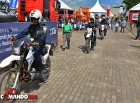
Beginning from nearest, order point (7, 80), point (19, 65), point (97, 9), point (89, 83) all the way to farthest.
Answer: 1. point (7, 80)
2. point (19, 65)
3. point (89, 83)
4. point (97, 9)

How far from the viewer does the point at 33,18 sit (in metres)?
4.86

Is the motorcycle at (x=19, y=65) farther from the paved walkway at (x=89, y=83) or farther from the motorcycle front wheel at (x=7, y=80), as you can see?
the paved walkway at (x=89, y=83)

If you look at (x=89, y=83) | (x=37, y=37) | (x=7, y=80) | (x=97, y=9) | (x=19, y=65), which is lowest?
(x=89, y=83)

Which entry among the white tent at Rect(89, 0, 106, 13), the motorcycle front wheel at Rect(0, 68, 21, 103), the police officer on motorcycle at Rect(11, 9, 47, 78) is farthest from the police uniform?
the white tent at Rect(89, 0, 106, 13)

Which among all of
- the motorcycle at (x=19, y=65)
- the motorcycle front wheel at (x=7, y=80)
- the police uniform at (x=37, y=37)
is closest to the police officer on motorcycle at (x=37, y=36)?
the police uniform at (x=37, y=37)

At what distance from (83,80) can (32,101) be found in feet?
6.97

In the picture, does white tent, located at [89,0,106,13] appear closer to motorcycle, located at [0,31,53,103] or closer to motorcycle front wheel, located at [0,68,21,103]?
motorcycle, located at [0,31,53,103]

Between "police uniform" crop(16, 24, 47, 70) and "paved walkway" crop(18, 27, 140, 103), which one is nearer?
"police uniform" crop(16, 24, 47, 70)

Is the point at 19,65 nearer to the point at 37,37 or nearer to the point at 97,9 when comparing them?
the point at 37,37

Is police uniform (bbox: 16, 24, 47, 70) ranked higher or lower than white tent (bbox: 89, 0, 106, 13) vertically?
lower

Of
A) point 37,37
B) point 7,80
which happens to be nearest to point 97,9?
point 37,37

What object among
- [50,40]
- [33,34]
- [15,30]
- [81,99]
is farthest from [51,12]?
[81,99]

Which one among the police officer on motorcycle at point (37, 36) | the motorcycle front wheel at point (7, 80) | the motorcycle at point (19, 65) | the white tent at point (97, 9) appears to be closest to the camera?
the motorcycle front wheel at point (7, 80)

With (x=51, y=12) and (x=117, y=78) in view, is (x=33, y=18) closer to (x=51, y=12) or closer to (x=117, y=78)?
(x=117, y=78)
